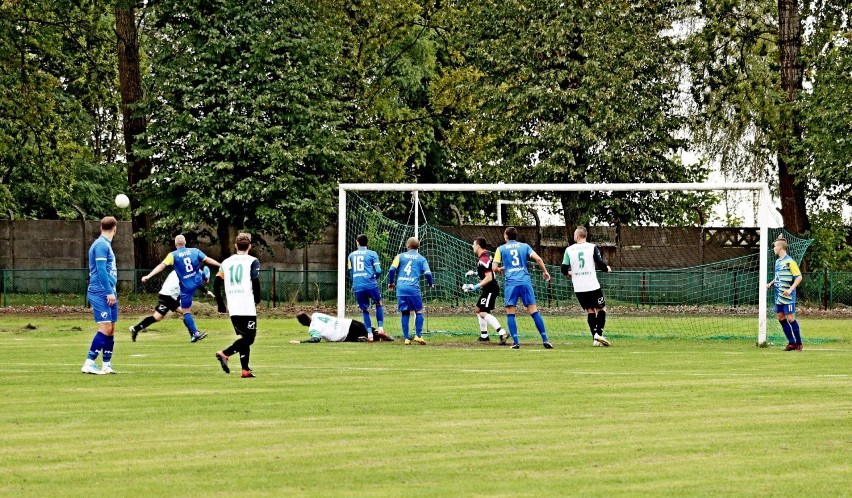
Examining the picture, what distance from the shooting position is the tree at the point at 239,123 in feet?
128

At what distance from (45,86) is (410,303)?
22.1m

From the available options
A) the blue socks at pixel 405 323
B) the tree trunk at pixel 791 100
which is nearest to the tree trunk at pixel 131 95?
the blue socks at pixel 405 323

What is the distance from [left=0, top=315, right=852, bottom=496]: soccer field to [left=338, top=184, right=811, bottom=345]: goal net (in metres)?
7.17

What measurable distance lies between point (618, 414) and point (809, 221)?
34.5 meters

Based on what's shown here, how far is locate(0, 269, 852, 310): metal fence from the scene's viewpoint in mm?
38812

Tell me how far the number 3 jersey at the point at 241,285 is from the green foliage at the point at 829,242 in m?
30.3

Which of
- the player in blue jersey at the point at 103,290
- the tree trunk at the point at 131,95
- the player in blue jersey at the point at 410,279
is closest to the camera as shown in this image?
the player in blue jersey at the point at 103,290

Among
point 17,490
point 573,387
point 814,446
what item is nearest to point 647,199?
point 573,387

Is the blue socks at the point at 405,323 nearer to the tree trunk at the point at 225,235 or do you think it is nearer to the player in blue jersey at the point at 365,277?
the player in blue jersey at the point at 365,277

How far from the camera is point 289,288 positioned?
132 feet

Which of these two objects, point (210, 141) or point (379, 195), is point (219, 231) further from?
point (379, 195)

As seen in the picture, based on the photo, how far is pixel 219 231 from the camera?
40781 millimetres

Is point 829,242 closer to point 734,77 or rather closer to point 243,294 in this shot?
point 734,77

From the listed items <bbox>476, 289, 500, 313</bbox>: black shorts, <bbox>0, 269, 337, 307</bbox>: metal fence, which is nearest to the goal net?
<bbox>0, 269, 337, 307</bbox>: metal fence
